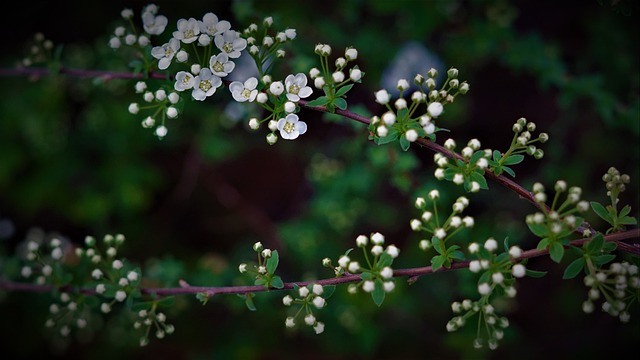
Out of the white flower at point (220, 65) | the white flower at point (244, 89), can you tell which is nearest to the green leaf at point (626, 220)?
the white flower at point (244, 89)

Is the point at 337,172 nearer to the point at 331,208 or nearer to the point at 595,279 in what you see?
the point at 331,208

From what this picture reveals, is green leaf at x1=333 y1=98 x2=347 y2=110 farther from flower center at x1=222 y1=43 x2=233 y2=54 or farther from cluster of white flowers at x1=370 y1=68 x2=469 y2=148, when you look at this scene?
flower center at x1=222 y1=43 x2=233 y2=54

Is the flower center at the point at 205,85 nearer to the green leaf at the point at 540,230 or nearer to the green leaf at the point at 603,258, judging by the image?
the green leaf at the point at 540,230

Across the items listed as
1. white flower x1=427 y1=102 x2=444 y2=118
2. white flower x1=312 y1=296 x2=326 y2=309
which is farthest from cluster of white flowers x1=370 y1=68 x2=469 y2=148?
white flower x1=312 y1=296 x2=326 y2=309

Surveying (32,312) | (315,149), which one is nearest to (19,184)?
(32,312)

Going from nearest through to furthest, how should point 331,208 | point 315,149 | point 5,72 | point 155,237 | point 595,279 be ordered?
point 595,279
point 5,72
point 331,208
point 315,149
point 155,237

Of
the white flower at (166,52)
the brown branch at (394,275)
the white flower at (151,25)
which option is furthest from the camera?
the white flower at (151,25)

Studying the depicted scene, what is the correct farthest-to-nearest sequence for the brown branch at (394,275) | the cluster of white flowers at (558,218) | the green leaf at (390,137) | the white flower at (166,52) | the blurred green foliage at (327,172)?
the blurred green foliage at (327,172) < the white flower at (166,52) < the green leaf at (390,137) < the brown branch at (394,275) < the cluster of white flowers at (558,218)
